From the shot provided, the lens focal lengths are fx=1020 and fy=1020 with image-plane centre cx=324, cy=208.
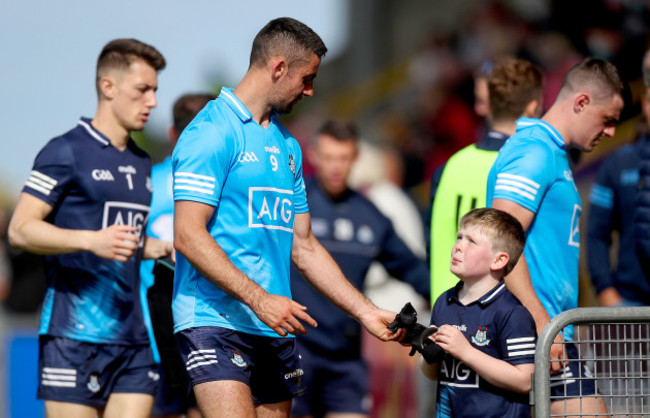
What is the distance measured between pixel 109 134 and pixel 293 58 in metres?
1.74

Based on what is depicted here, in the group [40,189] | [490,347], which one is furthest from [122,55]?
[490,347]

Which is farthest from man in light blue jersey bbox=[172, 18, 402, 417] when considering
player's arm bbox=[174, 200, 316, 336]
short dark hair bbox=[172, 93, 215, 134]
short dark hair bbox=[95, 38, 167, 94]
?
short dark hair bbox=[172, 93, 215, 134]

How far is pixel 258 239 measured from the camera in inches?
182

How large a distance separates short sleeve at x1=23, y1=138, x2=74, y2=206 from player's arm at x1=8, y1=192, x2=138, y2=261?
0.15 ft

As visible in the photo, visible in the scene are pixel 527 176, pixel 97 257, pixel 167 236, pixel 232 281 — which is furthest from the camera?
pixel 167 236

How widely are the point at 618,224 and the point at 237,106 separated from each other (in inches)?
159

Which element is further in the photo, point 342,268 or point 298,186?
point 342,268

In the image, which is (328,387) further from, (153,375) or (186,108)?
(186,108)

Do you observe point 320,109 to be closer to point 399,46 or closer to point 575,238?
point 399,46

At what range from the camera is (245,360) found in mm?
4547

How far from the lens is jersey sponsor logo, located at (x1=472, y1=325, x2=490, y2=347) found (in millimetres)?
4602

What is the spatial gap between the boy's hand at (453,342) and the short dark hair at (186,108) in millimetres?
2681

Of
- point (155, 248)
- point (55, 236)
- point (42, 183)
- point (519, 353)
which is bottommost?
point (519, 353)

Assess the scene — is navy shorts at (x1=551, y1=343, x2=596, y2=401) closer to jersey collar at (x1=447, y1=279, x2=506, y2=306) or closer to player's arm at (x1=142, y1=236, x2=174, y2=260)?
→ jersey collar at (x1=447, y1=279, x2=506, y2=306)
